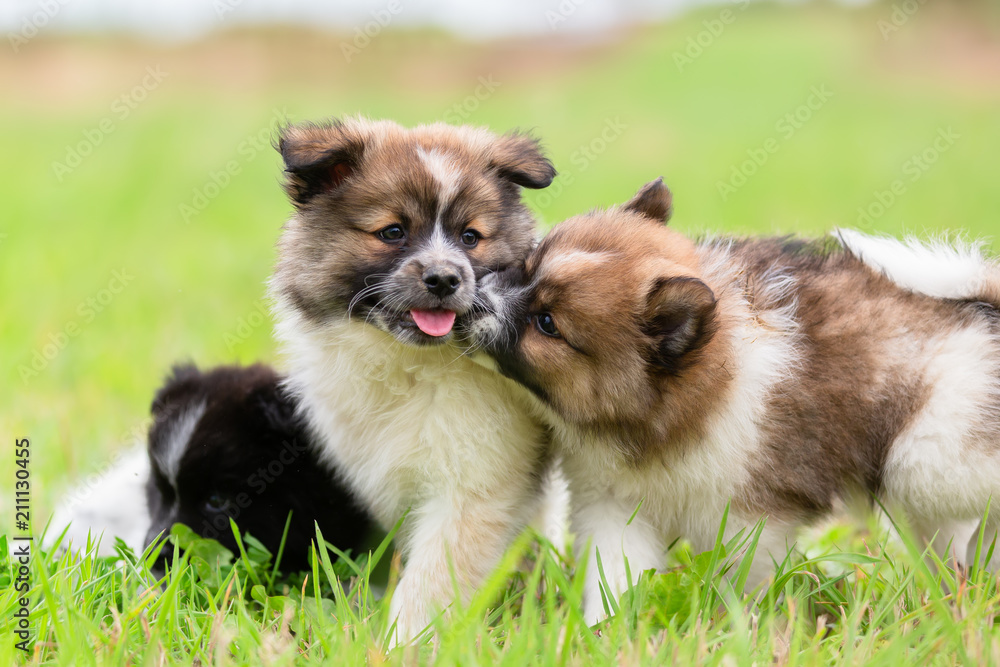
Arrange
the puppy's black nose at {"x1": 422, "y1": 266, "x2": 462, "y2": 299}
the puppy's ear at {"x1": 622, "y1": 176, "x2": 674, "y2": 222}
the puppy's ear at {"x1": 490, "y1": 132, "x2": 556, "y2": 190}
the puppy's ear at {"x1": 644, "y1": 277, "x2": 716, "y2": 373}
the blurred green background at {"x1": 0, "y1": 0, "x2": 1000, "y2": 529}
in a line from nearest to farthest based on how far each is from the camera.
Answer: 1. the puppy's ear at {"x1": 644, "y1": 277, "x2": 716, "y2": 373}
2. the puppy's black nose at {"x1": 422, "y1": 266, "x2": 462, "y2": 299}
3. the puppy's ear at {"x1": 490, "y1": 132, "x2": 556, "y2": 190}
4. the puppy's ear at {"x1": 622, "y1": 176, "x2": 674, "y2": 222}
5. the blurred green background at {"x1": 0, "y1": 0, "x2": 1000, "y2": 529}

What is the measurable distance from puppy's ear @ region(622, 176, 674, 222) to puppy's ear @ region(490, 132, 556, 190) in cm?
39

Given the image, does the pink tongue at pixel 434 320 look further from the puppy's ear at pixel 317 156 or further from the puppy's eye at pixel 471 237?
the puppy's ear at pixel 317 156

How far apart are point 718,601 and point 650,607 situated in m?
0.27

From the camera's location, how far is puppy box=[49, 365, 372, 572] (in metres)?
4.04

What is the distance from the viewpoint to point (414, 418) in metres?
3.65

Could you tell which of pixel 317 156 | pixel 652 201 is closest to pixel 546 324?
pixel 652 201

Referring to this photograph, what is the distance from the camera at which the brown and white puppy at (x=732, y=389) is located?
3461 mm

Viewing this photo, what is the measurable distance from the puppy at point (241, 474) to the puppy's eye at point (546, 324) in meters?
1.29

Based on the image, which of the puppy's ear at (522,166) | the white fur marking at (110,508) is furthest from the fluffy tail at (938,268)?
the white fur marking at (110,508)

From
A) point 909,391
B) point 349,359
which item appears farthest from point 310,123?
point 909,391

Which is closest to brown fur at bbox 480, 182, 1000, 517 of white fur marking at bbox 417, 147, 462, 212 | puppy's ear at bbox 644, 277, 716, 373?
puppy's ear at bbox 644, 277, 716, 373

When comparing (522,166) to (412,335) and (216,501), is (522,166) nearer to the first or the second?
(412,335)

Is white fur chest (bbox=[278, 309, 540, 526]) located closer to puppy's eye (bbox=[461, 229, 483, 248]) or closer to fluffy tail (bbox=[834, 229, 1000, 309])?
puppy's eye (bbox=[461, 229, 483, 248])

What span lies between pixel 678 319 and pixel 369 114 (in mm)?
2466
